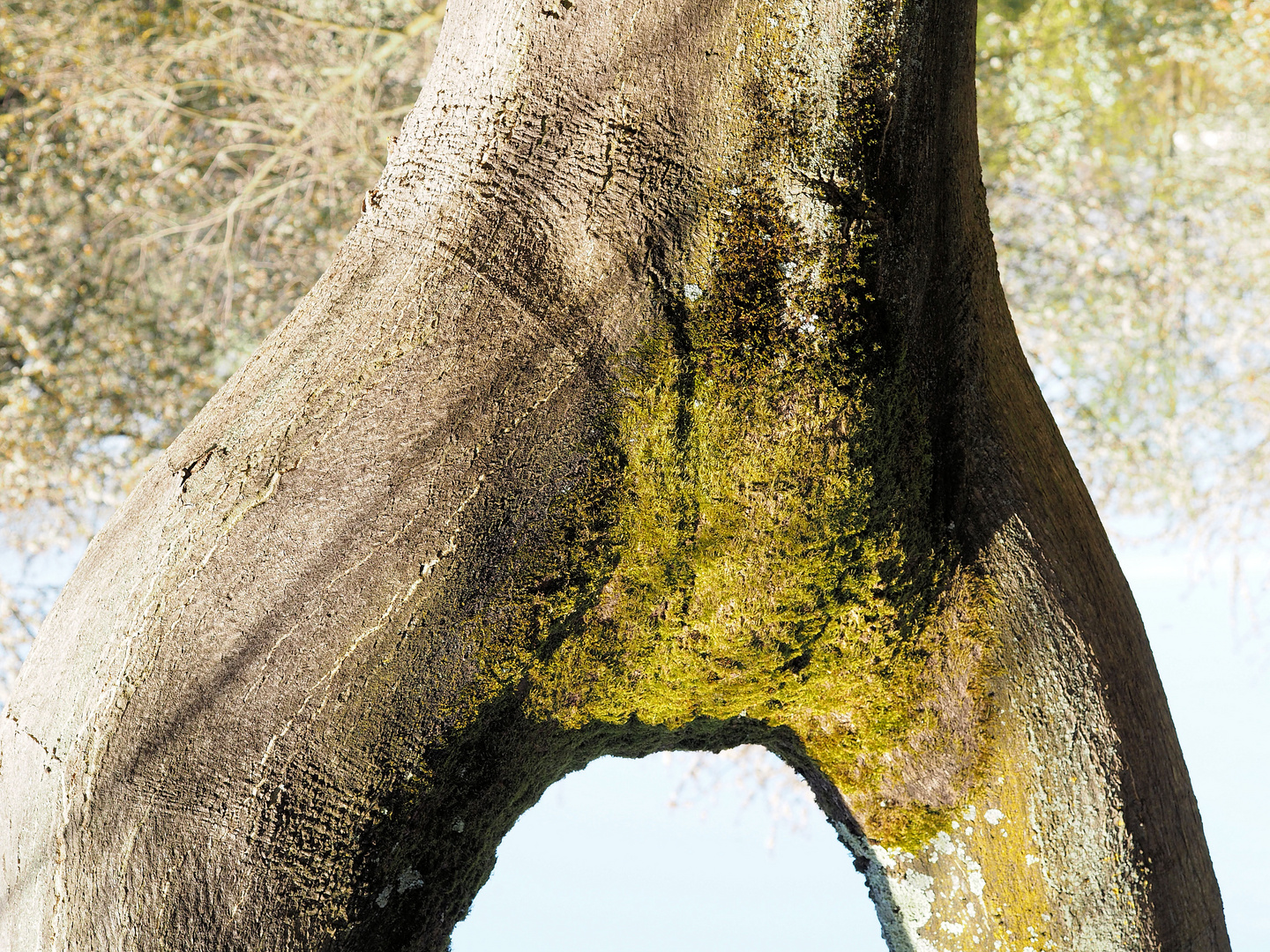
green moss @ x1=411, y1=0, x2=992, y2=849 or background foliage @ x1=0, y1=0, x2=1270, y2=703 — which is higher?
background foliage @ x1=0, y1=0, x2=1270, y2=703

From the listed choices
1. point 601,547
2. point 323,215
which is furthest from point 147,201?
point 601,547

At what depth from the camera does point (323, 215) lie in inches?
195

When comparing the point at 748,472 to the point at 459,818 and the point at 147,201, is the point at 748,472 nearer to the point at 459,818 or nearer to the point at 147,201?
the point at 459,818

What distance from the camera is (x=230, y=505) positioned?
1.17m

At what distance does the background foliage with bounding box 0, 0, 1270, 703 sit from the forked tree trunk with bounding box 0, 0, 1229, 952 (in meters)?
3.50

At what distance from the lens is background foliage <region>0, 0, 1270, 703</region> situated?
4543mm

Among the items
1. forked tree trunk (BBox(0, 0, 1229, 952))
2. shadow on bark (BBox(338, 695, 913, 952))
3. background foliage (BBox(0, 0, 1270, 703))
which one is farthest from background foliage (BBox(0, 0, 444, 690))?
shadow on bark (BBox(338, 695, 913, 952))

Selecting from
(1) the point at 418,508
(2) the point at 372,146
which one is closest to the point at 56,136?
(2) the point at 372,146

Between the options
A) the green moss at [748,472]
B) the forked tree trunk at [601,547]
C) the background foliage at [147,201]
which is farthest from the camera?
the background foliage at [147,201]

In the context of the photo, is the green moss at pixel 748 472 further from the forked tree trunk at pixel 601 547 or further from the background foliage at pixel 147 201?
the background foliage at pixel 147 201

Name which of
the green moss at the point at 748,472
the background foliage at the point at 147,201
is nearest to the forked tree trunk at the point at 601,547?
the green moss at the point at 748,472

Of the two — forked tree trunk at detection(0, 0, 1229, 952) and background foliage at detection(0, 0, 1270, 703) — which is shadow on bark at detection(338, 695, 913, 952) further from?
background foliage at detection(0, 0, 1270, 703)

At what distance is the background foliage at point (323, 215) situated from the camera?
4.54 meters

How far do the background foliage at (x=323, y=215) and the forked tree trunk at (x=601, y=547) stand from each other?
3.50 metres
